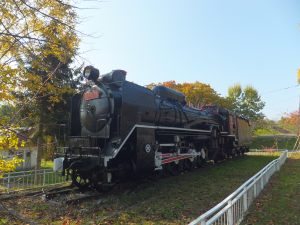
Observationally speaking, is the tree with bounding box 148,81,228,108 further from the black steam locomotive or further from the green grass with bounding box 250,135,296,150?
the black steam locomotive

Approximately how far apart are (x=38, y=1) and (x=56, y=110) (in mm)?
17499

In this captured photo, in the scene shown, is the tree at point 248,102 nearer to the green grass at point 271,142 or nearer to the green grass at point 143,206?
the green grass at point 271,142

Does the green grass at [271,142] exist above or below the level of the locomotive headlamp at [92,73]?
Answer: below

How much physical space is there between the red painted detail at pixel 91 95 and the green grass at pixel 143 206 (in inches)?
128

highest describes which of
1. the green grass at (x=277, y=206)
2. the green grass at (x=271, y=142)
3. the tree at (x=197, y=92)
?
the tree at (x=197, y=92)

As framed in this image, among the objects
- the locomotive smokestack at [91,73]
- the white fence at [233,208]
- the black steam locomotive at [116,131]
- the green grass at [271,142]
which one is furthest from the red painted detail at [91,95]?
the green grass at [271,142]

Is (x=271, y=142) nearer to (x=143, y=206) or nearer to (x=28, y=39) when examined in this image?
(x=143, y=206)

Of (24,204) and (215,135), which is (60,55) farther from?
(215,135)

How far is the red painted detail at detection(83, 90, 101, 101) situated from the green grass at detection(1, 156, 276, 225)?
10.7 feet

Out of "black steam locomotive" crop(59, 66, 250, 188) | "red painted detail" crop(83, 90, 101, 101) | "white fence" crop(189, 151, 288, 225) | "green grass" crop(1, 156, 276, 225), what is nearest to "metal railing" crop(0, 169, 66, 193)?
"black steam locomotive" crop(59, 66, 250, 188)

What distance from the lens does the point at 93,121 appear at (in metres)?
9.87

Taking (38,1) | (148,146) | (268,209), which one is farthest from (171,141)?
(38,1)

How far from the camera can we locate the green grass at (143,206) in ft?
22.3

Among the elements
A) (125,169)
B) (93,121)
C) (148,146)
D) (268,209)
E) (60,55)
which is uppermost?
(60,55)
